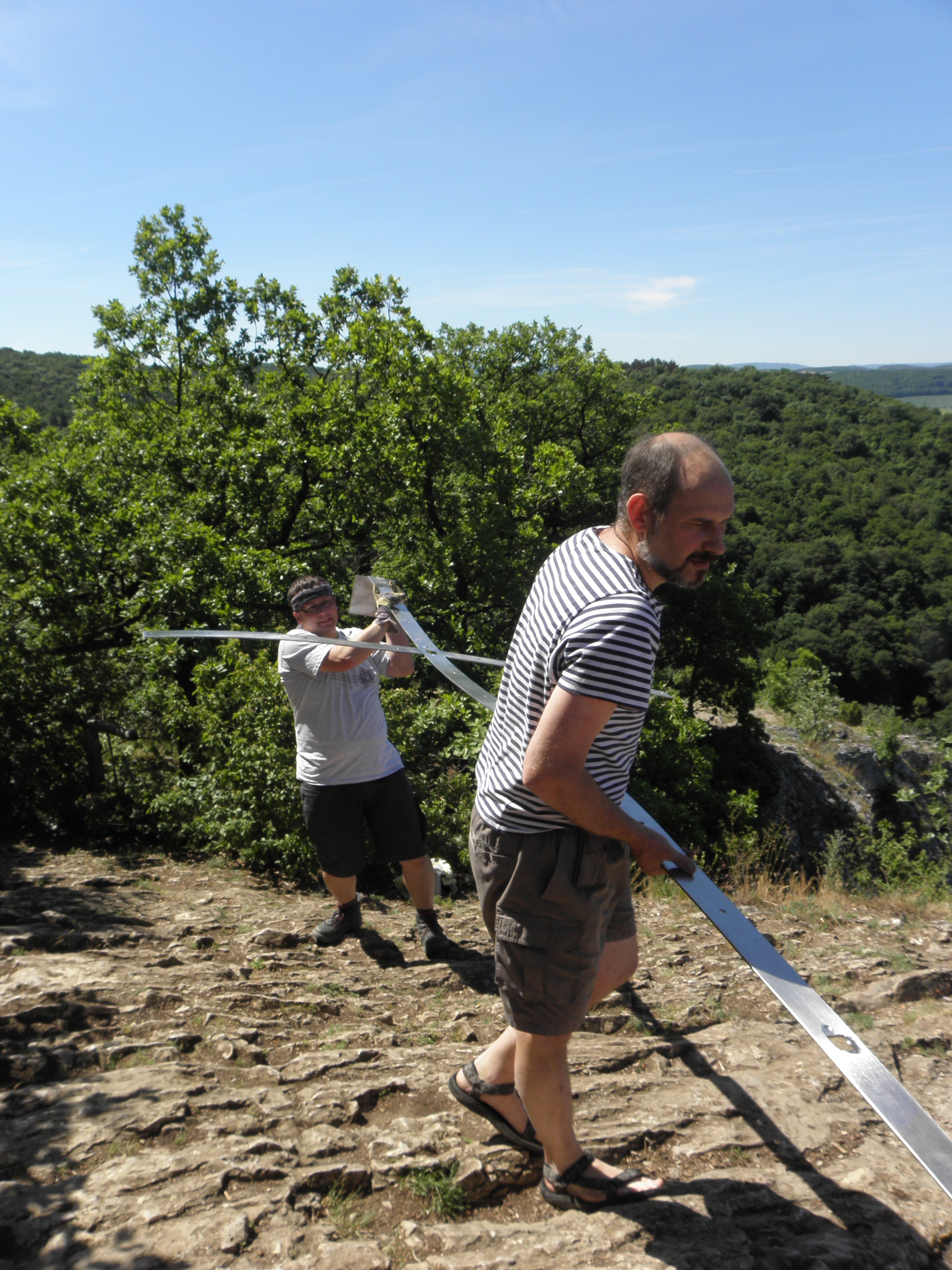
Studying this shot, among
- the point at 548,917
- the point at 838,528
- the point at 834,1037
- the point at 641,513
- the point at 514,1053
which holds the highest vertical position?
the point at 641,513

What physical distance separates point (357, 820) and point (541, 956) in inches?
76.6

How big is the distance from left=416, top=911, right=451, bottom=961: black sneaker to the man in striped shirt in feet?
4.82

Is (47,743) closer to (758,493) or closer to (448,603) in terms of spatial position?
(448,603)

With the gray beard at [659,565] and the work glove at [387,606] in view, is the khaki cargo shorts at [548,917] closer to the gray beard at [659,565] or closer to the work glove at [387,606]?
the gray beard at [659,565]

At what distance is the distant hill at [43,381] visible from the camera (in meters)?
46.4

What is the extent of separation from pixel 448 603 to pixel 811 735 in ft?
48.2

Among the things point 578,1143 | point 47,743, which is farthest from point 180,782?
point 578,1143

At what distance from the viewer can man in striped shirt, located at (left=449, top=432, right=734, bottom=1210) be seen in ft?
5.61

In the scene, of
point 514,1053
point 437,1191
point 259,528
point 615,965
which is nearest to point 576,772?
point 615,965

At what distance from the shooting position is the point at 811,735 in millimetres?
22031

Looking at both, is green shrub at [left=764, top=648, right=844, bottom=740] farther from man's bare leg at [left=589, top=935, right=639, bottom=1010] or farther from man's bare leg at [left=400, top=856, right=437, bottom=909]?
man's bare leg at [left=589, top=935, right=639, bottom=1010]

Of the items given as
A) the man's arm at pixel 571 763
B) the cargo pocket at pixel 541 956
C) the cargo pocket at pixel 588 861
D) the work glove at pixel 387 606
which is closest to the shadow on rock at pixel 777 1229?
the cargo pocket at pixel 541 956

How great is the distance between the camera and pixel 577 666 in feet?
5.51

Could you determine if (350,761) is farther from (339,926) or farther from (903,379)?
(903,379)
